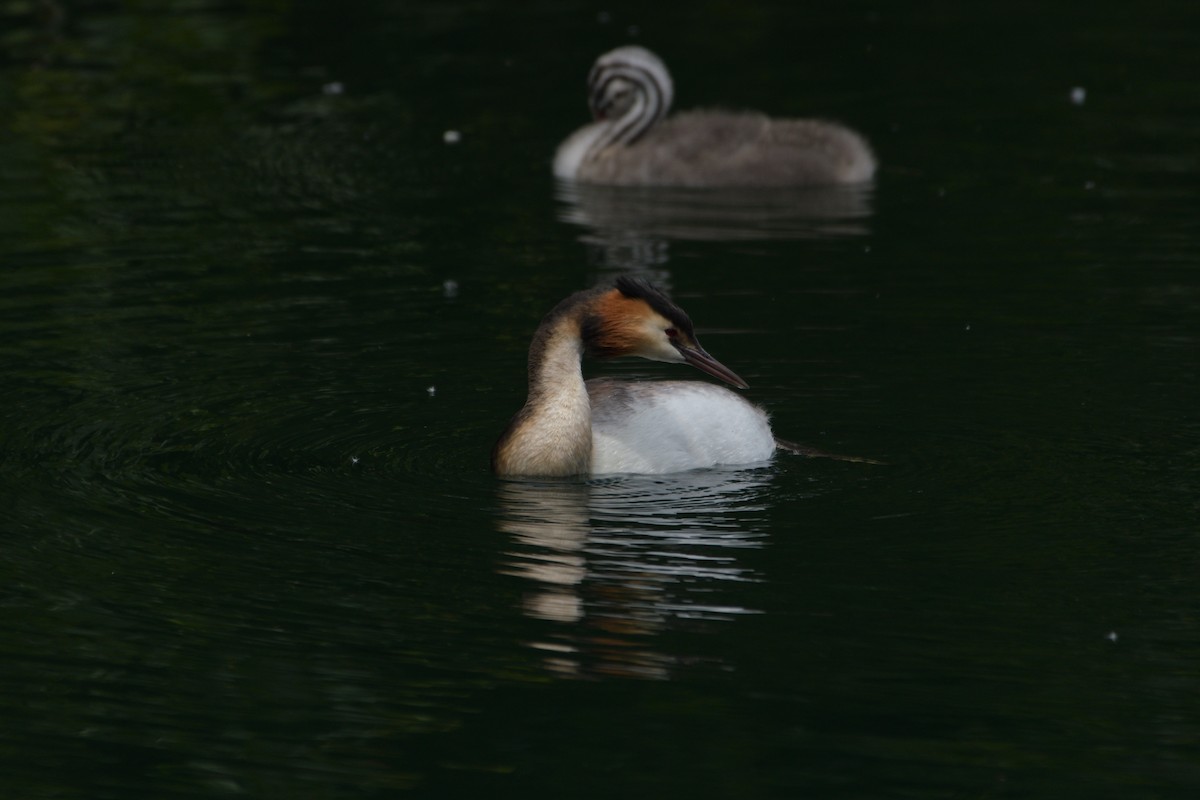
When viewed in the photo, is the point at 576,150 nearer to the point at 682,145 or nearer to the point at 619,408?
the point at 682,145

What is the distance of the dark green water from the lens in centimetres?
627

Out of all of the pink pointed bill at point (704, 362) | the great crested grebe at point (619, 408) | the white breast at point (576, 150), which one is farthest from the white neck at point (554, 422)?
the white breast at point (576, 150)

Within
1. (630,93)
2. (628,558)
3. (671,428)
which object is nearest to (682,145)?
(630,93)

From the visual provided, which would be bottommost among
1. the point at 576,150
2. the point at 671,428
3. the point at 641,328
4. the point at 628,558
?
the point at 628,558

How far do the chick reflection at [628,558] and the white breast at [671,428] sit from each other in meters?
0.09

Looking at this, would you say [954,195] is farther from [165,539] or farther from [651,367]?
[165,539]

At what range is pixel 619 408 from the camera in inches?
357

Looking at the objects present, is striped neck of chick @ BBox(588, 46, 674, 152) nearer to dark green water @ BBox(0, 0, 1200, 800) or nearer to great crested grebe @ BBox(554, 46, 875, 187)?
great crested grebe @ BBox(554, 46, 875, 187)

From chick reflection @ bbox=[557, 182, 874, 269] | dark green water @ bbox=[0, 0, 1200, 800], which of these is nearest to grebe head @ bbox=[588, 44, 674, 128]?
chick reflection @ bbox=[557, 182, 874, 269]

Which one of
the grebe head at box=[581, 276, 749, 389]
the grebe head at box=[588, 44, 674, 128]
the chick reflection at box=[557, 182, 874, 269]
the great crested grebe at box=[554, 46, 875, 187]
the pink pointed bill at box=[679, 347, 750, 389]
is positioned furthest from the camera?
the grebe head at box=[588, 44, 674, 128]

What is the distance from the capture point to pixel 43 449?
9266 millimetres

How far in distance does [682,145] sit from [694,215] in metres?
1.04

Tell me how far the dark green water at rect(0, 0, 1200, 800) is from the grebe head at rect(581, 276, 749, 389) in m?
0.56

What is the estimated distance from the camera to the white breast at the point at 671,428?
8.96 metres
